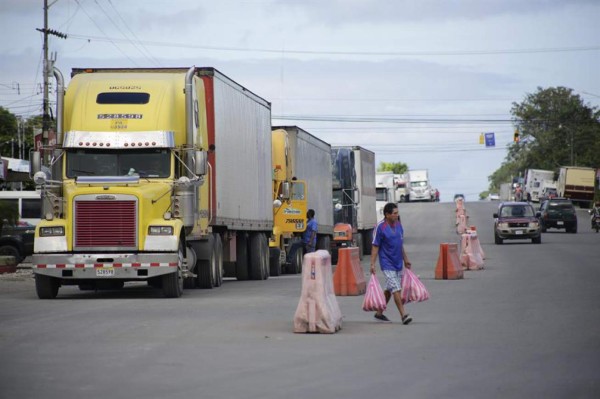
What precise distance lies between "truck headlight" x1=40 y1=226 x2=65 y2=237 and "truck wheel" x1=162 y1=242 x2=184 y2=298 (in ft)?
6.83

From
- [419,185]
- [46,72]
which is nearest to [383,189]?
[46,72]

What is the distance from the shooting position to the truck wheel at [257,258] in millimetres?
31688

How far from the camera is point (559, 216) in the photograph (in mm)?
67750

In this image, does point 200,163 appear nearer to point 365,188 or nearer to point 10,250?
→ point 10,250

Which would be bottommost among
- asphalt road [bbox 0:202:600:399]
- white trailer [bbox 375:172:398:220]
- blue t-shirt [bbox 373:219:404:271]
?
asphalt road [bbox 0:202:600:399]

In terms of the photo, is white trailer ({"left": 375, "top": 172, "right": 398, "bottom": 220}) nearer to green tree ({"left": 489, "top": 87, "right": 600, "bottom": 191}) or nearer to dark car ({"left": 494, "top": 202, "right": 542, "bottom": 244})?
dark car ({"left": 494, "top": 202, "right": 542, "bottom": 244})

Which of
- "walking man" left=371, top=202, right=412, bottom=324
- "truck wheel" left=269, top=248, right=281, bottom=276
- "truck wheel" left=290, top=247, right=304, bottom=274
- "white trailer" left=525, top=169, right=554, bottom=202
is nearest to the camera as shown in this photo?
"walking man" left=371, top=202, right=412, bottom=324

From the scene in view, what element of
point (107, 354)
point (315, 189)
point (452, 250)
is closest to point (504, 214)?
point (315, 189)

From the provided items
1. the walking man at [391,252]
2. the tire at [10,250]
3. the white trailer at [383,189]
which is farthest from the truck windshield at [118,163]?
the white trailer at [383,189]

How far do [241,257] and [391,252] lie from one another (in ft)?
47.7

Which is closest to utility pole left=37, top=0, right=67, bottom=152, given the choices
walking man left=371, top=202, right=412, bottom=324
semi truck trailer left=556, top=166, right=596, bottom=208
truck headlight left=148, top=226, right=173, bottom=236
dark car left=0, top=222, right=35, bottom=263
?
dark car left=0, top=222, right=35, bottom=263

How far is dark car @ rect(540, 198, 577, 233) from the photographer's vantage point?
222 ft

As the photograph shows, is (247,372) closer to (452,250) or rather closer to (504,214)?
(452,250)

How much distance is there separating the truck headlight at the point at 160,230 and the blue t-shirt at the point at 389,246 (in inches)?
239
